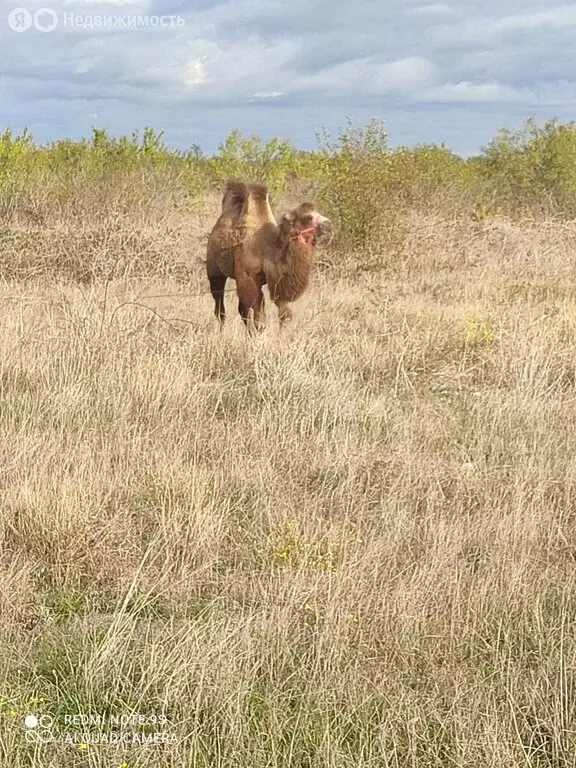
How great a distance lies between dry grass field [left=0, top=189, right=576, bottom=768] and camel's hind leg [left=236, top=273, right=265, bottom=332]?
0.19m

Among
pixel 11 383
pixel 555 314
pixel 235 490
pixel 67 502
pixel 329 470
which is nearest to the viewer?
pixel 67 502

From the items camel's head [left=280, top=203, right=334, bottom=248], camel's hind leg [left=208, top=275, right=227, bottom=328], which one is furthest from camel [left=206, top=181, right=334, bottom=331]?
camel's hind leg [left=208, top=275, right=227, bottom=328]

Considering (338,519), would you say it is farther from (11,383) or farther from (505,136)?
(505,136)

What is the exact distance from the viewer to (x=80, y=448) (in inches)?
195

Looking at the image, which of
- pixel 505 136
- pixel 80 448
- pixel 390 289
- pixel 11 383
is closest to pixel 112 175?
pixel 390 289

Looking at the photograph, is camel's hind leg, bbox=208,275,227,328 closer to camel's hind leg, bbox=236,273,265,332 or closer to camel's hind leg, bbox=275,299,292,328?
camel's hind leg, bbox=236,273,265,332

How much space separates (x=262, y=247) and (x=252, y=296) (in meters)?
0.46

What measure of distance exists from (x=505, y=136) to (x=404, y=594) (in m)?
21.9

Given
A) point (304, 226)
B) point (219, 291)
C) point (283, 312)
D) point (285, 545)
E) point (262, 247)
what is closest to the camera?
point (285, 545)

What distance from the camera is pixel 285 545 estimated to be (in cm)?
392

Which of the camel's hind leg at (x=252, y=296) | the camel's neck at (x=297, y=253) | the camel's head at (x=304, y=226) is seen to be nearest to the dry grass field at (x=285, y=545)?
the camel's hind leg at (x=252, y=296)

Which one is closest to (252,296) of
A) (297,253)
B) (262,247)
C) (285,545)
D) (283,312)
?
(283,312)

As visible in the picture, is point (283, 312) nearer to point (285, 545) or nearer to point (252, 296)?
point (252, 296)

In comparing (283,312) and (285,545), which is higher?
(283,312)
